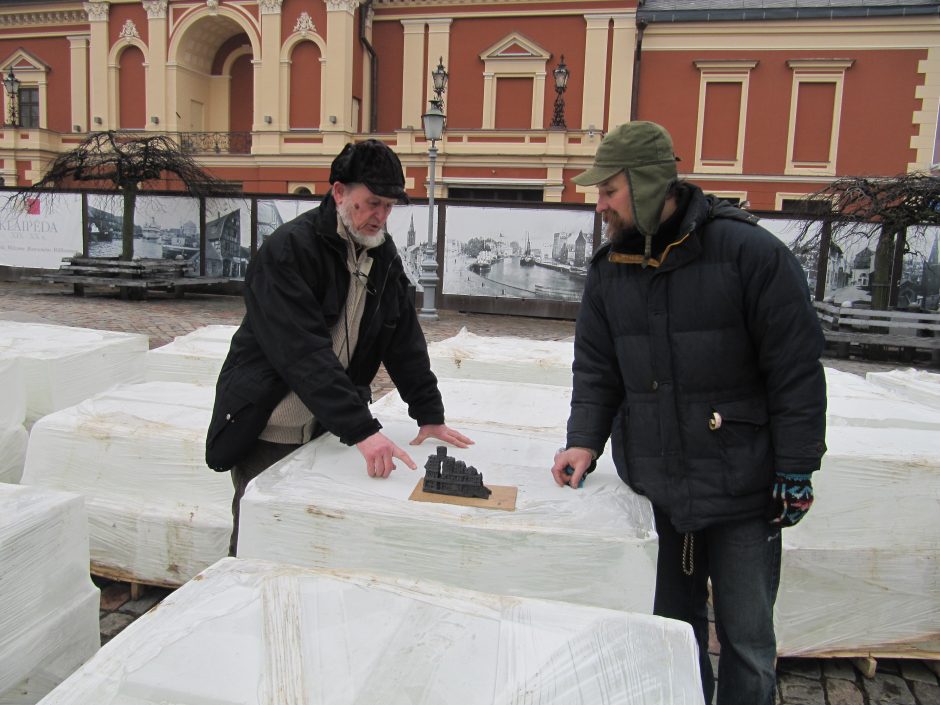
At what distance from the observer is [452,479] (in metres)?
2.05

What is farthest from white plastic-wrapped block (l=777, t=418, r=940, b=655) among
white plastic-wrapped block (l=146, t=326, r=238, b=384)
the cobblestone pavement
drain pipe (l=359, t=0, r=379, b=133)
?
drain pipe (l=359, t=0, r=379, b=133)

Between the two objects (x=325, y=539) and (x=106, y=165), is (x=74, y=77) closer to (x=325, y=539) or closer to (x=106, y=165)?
(x=106, y=165)

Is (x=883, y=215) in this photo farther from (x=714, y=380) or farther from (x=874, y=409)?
(x=714, y=380)

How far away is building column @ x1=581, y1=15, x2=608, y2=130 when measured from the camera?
78.4ft

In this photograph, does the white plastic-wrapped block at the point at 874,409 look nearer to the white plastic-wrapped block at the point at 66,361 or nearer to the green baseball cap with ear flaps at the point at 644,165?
the green baseball cap with ear flaps at the point at 644,165

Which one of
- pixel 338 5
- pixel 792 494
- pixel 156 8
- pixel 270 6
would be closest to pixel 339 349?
pixel 792 494

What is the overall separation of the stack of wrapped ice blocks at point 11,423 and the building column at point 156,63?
2496cm

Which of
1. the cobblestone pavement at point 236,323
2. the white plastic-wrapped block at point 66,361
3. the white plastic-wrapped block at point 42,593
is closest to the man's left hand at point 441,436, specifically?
the white plastic-wrapped block at point 42,593

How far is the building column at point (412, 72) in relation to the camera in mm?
25719

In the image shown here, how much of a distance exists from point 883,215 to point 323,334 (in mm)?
11991

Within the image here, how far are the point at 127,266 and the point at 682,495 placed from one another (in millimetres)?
16364

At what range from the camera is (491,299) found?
50.7ft

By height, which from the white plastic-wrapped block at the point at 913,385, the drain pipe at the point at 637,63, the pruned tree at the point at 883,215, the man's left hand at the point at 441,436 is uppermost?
the drain pipe at the point at 637,63

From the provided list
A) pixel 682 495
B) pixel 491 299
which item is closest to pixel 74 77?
pixel 491 299
